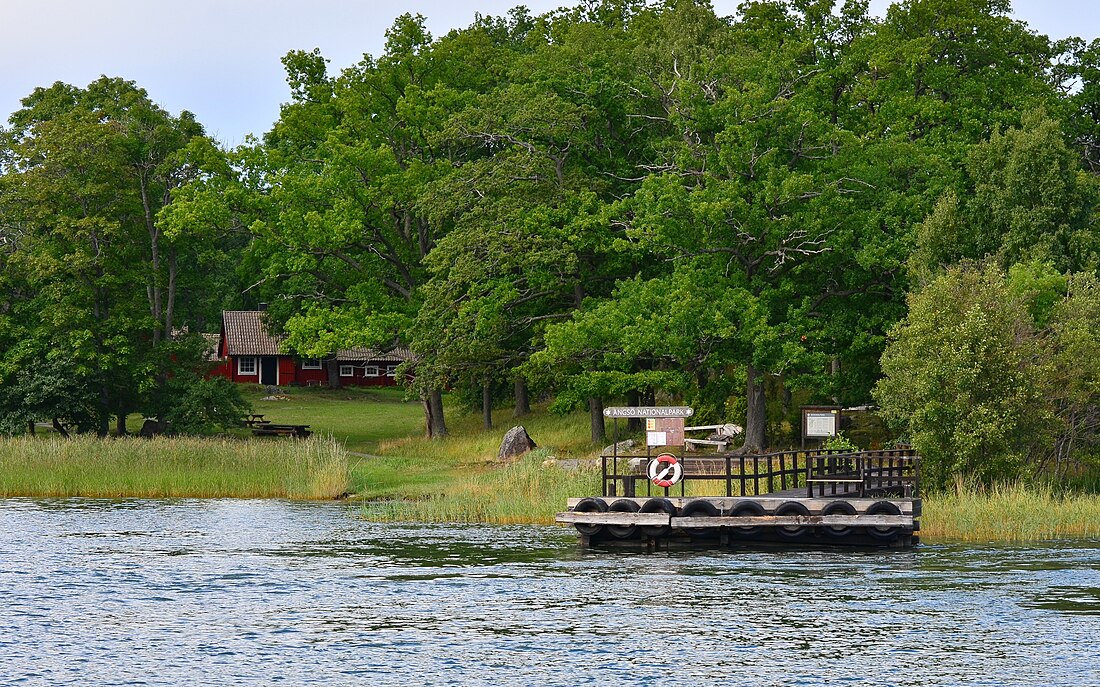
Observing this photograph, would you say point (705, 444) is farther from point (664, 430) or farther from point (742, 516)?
point (664, 430)

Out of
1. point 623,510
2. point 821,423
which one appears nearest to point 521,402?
point 821,423

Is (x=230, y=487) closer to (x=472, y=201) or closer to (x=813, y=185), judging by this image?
(x=472, y=201)

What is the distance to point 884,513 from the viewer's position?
35.2 meters

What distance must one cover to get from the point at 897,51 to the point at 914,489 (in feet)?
98.1

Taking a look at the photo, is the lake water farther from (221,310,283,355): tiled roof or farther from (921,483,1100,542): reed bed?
(221,310,283,355): tiled roof

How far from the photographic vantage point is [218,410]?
69938 millimetres

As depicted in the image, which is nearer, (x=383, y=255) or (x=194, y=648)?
(x=194, y=648)

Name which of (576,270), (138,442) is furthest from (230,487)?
(576,270)

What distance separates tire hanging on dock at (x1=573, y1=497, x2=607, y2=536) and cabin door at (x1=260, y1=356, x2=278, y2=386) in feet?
233

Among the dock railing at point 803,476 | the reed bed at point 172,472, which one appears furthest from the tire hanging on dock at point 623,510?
the reed bed at point 172,472

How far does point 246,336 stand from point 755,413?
56.7m

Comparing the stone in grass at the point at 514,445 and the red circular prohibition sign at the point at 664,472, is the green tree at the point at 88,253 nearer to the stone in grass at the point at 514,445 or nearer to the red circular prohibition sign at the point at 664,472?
the stone in grass at the point at 514,445

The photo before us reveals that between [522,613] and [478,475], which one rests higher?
[478,475]

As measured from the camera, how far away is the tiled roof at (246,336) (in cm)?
10269
